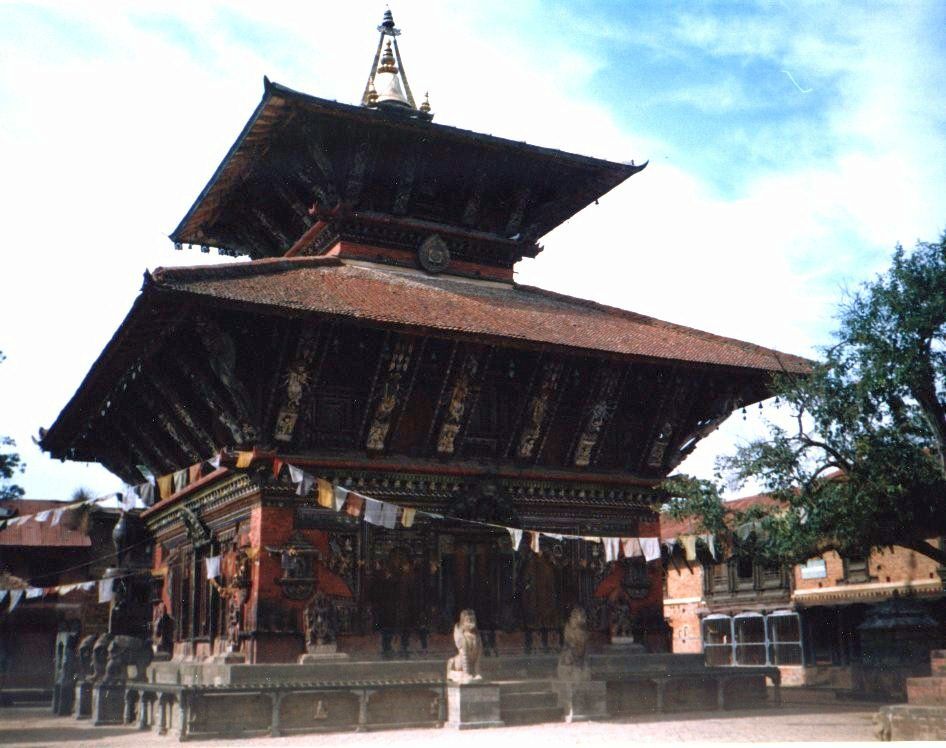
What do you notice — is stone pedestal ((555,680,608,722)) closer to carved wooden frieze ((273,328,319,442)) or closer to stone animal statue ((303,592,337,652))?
stone animal statue ((303,592,337,652))

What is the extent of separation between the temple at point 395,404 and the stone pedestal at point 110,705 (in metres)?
1.37

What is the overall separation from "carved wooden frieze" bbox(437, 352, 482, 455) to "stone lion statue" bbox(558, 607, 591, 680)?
11.9 feet

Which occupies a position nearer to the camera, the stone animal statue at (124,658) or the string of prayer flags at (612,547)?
the string of prayer flags at (612,547)

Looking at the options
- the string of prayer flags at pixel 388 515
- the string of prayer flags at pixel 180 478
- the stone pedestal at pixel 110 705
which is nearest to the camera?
the string of prayer flags at pixel 388 515

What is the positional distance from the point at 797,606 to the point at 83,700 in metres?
Result: 22.8

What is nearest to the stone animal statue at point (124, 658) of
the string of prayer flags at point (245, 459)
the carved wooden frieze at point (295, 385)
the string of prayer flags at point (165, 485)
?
the string of prayer flags at point (165, 485)

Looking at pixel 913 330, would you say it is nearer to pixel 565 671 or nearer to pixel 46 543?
pixel 565 671

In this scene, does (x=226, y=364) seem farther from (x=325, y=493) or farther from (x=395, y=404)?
(x=395, y=404)

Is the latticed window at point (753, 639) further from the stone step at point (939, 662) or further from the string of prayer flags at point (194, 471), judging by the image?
the string of prayer flags at point (194, 471)

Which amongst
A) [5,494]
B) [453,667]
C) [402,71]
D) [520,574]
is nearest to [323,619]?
[453,667]

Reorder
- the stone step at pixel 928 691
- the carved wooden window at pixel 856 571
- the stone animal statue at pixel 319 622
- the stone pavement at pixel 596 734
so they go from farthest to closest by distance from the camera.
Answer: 1. the carved wooden window at pixel 856 571
2. the stone animal statue at pixel 319 622
3. the stone pavement at pixel 596 734
4. the stone step at pixel 928 691

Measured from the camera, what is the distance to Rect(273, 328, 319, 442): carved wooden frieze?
1617cm

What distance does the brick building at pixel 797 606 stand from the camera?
30188 mm

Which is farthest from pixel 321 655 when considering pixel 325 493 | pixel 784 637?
pixel 784 637
